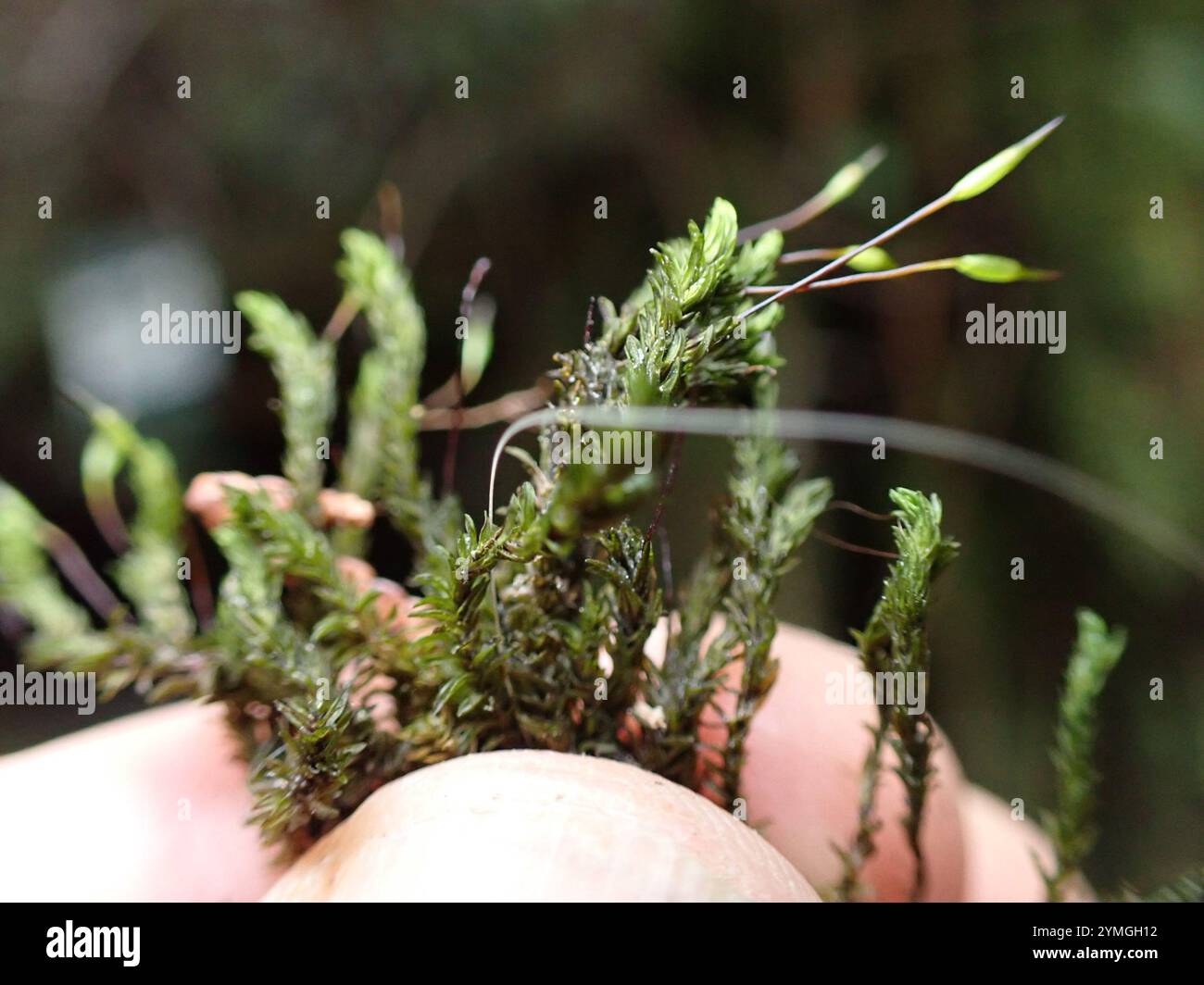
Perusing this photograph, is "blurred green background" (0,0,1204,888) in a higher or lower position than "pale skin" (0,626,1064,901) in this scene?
higher

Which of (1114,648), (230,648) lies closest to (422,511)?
(230,648)

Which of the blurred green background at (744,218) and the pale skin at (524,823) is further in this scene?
the blurred green background at (744,218)

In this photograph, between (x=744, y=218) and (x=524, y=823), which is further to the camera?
(x=744, y=218)

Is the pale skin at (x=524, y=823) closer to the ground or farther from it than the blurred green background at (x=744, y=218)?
closer to the ground

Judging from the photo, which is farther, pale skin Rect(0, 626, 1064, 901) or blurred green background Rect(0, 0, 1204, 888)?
blurred green background Rect(0, 0, 1204, 888)

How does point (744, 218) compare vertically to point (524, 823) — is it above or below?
above
